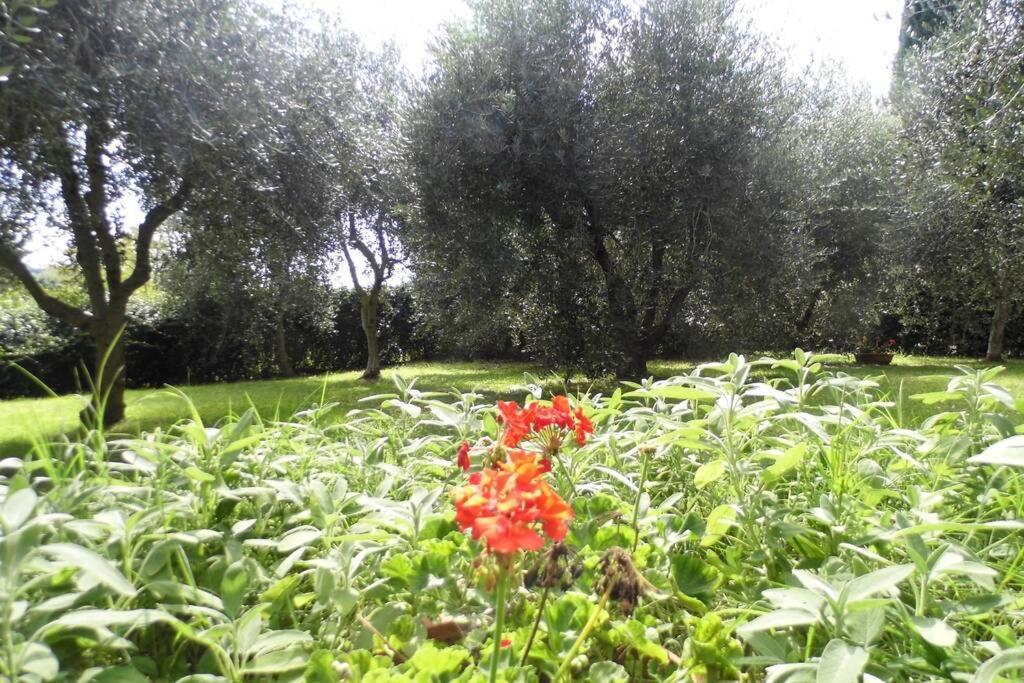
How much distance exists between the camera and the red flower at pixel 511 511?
576 mm

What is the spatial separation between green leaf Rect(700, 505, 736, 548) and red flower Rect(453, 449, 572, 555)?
0.40 metres

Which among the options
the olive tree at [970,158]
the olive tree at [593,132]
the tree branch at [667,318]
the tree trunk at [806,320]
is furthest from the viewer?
the tree trunk at [806,320]

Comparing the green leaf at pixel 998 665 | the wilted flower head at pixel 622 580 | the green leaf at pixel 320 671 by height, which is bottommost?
the green leaf at pixel 320 671

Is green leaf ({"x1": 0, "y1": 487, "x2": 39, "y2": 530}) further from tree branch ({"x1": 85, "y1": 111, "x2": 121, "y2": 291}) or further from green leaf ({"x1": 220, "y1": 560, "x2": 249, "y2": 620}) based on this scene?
tree branch ({"x1": 85, "y1": 111, "x2": 121, "y2": 291})

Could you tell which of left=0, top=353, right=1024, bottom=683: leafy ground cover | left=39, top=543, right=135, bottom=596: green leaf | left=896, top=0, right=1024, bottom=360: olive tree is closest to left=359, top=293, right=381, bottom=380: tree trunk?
left=896, top=0, right=1024, bottom=360: olive tree

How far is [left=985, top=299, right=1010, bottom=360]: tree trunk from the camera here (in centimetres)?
1458

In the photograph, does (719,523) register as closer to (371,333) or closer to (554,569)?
(554,569)

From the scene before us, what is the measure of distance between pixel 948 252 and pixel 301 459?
49.0 ft

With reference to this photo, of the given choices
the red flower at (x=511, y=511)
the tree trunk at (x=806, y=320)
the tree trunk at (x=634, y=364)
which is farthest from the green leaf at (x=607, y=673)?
the tree trunk at (x=806, y=320)

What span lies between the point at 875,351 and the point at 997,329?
257 centimetres

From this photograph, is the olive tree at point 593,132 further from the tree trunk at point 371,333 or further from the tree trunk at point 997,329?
the tree trunk at point 997,329

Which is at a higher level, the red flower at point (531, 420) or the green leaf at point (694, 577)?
the red flower at point (531, 420)

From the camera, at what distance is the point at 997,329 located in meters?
14.8

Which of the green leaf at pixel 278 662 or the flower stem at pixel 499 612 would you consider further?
the green leaf at pixel 278 662
